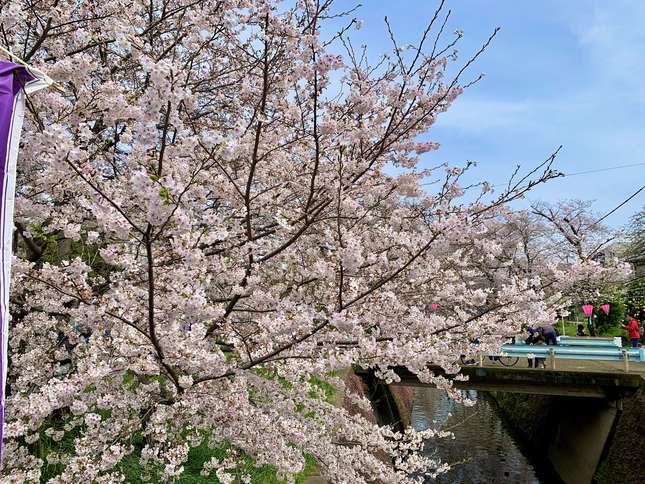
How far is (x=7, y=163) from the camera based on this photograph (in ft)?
8.18

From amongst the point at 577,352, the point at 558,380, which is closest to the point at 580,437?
the point at 558,380

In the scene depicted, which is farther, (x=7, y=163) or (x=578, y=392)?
(x=578, y=392)

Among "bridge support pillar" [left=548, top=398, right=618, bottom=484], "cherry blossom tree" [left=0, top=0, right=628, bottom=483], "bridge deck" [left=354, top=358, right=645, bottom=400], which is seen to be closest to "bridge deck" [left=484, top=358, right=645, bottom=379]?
"bridge deck" [left=354, top=358, right=645, bottom=400]

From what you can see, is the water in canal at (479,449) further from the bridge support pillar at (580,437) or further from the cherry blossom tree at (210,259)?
the cherry blossom tree at (210,259)

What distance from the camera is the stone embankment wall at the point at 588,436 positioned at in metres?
10.9

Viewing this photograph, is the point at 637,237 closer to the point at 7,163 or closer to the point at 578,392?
the point at 578,392

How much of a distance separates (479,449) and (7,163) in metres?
17.0

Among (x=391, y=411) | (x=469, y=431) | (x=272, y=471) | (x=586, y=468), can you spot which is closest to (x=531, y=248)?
(x=469, y=431)

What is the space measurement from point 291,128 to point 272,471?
176 inches

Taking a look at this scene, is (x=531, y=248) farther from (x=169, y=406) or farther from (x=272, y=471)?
(x=169, y=406)

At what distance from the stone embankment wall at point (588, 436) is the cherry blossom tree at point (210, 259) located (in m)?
7.68

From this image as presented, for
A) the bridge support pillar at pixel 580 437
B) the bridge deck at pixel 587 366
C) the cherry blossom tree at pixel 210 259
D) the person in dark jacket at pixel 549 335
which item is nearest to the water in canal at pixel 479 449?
the bridge support pillar at pixel 580 437

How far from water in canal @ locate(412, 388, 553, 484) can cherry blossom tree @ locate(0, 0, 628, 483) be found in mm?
6413

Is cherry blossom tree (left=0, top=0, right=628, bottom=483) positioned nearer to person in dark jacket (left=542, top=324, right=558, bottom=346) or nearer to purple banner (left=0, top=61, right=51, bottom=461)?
purple banner (left=0, top=61, right=51, bottom=461)
